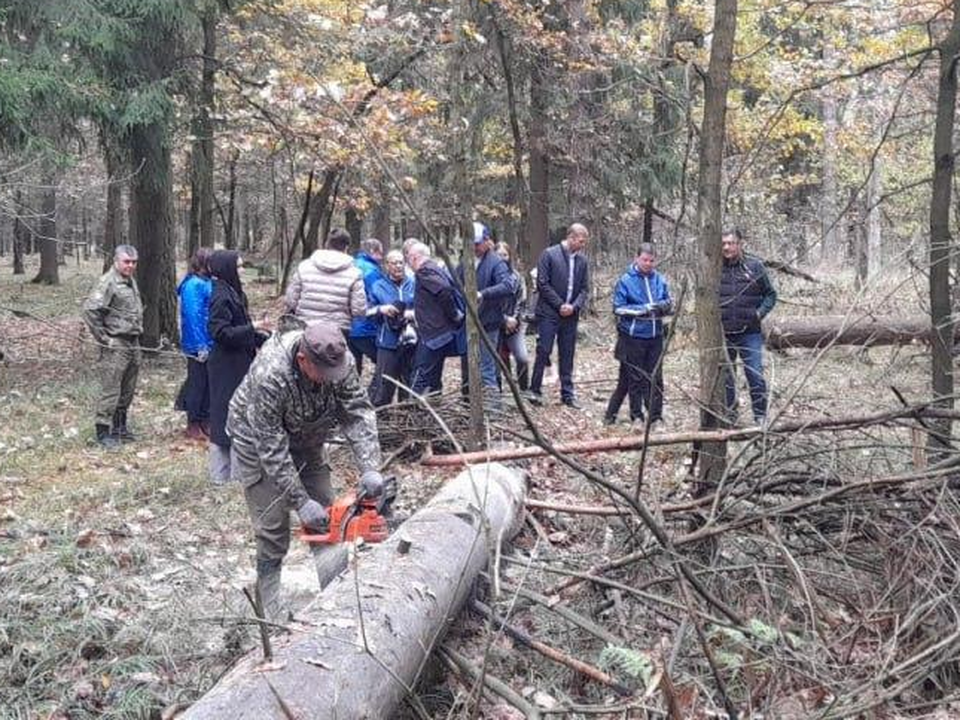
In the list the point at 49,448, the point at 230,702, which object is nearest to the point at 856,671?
the point at 230,702

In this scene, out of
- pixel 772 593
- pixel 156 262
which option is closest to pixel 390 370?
pixel 772 593

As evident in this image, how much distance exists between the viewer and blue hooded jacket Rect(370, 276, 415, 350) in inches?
346

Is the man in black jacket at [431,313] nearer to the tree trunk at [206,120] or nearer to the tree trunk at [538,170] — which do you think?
the tree trunk at [206,120]

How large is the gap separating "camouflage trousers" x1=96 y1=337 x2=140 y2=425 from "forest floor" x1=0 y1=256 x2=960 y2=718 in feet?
1.38

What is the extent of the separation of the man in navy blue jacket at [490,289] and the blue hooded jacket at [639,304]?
1.15 metres

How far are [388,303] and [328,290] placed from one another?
710 mm

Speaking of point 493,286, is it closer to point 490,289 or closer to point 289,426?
point 490,289

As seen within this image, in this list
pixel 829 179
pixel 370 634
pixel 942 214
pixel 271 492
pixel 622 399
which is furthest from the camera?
pixel 829 179

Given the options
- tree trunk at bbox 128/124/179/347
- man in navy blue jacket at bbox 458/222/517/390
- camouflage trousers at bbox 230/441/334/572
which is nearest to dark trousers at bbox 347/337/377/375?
man in navy blue jacket at bbox 458/222/517/390

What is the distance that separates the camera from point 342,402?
4852mm

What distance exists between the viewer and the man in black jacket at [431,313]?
832cm

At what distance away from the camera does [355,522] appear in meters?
4.64

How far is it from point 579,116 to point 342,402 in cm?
1294

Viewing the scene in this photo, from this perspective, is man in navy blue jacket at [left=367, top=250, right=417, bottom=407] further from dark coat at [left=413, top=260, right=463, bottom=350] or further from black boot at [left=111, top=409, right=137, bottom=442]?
black boot at [left=111, top=409, right=137, bottom=442]
